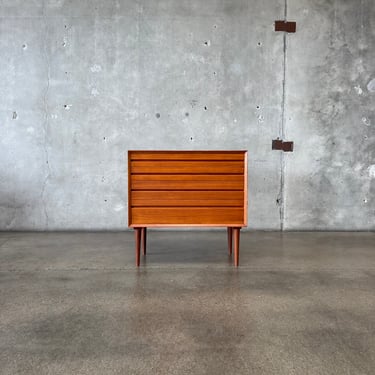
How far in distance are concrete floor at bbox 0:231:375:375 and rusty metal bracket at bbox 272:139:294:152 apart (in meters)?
1.10

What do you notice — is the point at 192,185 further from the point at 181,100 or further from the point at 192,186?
the point at 181,100

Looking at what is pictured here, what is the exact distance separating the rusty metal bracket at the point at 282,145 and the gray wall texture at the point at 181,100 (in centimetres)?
5

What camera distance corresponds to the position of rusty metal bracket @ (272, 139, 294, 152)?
4.28 metres

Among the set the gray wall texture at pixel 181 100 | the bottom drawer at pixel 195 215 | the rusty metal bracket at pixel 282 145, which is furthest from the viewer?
the rusty metal bracket at pixel 282 145

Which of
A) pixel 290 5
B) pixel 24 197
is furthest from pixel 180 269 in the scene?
pixel 290 5

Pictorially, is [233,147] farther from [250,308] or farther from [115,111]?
Result: [250,308]

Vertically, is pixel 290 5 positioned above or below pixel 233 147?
above

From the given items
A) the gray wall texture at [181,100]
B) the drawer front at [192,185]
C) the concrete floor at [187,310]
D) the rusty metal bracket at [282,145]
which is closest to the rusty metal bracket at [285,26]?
the gray wall texture at [181,100]

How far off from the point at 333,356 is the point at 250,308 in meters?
0.57

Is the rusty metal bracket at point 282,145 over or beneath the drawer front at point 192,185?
over

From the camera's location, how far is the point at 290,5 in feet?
13.9

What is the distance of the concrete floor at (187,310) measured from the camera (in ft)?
5.23

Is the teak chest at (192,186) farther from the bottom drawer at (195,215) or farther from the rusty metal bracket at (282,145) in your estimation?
the rusty metal bracket at (282,145)

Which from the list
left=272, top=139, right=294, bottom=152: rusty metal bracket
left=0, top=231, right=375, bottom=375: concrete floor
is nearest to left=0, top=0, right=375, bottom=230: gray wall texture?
left=272, top=139, right=294, bottom=152: rusty metal bracket
